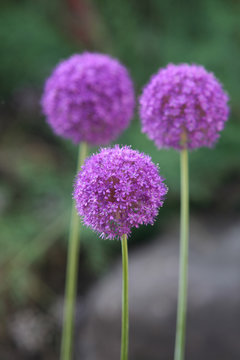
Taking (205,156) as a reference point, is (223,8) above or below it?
above

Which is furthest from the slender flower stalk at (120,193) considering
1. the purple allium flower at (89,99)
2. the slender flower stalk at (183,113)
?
the purple allium flower at (89,99)

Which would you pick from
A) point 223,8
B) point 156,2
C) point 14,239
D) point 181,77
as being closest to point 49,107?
point 181,77

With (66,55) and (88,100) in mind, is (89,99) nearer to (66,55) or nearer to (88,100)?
(88,100)

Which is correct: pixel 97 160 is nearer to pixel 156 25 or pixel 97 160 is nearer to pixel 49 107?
pixel 49 107

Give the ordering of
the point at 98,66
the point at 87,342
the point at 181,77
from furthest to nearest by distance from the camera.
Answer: the point at 87,342 < the point at 98,66 < the point at 181,77

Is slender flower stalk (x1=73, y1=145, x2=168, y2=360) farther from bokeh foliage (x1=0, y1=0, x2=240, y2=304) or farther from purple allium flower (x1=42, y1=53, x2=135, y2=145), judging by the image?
bokeh foliage (x1=0, y1=0, x2=240, y2=304)

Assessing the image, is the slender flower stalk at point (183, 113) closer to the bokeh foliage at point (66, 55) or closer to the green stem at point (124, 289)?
the green stem at point (124, 289)
